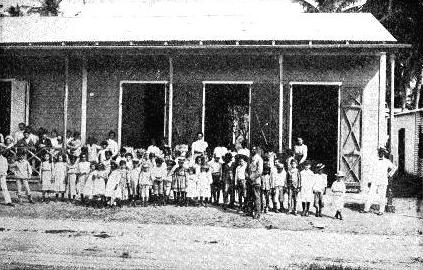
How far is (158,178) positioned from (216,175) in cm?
135

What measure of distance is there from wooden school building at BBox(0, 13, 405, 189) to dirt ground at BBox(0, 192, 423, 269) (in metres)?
2.82

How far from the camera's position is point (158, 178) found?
424 inches

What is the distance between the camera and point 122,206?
1072 centimetres

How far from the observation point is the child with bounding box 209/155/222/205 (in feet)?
35.7

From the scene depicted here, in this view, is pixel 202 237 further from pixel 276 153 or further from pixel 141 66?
pixel 141 66

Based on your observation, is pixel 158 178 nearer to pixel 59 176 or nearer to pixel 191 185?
pixel 191 185

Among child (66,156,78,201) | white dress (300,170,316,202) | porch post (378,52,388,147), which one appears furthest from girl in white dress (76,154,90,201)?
porch post (378,52,388,147)

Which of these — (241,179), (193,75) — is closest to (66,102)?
(193,75)

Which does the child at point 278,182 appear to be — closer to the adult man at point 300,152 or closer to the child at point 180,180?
the adult man at point 300,152

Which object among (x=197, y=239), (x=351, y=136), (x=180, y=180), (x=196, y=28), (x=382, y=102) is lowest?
(x=197, y=239)

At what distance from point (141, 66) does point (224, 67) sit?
2.37 metres

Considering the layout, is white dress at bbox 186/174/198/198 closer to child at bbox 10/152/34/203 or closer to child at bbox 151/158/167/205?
child at bbox 151/158/167/205

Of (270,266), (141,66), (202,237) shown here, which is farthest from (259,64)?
(270,266)

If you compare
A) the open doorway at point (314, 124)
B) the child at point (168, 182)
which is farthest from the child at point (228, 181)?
the open doorway at point (314, 124)
